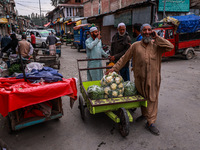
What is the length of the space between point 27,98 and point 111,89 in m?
1.46

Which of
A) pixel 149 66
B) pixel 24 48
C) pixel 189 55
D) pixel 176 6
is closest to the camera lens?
pixel 149 66

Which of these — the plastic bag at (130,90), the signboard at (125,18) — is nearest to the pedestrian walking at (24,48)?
the plastic bag at (130,90)

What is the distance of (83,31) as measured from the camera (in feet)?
48.3

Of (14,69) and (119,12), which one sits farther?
(119,12)

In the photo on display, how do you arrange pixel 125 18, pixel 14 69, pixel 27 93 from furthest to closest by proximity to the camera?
pixel 125 18, pixel 14 69, pixel 27 93

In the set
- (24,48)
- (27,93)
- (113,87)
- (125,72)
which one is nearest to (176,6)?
(125,72)

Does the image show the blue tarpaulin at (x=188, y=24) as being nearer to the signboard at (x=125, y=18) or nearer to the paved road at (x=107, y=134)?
the signboard at (x=125, y=18)

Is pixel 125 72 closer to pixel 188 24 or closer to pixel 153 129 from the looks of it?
pixel 153 129

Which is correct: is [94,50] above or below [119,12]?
below

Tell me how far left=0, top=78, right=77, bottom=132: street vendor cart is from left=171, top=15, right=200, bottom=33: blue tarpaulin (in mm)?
8573

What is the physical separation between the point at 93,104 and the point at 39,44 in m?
17.8

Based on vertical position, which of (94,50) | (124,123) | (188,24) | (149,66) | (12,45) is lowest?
(124,123)

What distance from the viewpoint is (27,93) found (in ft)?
8.56

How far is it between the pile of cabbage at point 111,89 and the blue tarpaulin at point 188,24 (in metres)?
7.91
